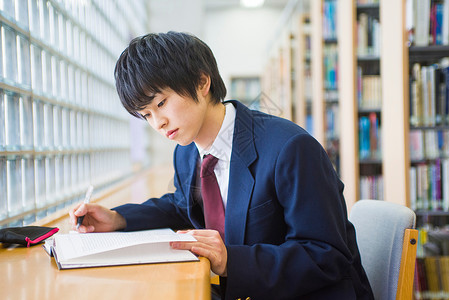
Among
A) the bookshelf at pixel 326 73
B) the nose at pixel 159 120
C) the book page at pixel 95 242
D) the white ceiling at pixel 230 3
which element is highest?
the white ceiling at pixel 230 3

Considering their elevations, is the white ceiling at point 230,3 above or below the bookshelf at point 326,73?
above

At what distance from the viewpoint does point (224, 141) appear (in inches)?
45.0

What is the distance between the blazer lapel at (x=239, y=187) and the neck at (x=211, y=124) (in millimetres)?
103

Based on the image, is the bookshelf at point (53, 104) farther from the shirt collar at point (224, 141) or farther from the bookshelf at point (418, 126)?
the bookshelf at point (418, 126)

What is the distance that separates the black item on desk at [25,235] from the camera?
1.08 metres

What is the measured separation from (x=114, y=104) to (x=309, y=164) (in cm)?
252

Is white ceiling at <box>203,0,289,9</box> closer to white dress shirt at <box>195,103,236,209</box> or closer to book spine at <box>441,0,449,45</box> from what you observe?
book spine at <box>441,0,449,45</box>

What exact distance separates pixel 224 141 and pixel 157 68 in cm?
28

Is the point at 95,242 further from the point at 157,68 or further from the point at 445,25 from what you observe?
the point at 445,25

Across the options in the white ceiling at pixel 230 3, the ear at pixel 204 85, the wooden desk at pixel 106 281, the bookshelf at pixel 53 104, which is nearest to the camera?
the wooden desk at pixel 106 281

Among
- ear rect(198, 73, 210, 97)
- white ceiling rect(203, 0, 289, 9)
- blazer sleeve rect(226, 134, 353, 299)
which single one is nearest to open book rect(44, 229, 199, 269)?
blazer sleeve rect(226, 134, 353, 299)

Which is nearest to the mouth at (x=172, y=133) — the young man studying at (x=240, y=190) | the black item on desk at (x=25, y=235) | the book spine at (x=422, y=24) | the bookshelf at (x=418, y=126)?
the young man studying at (x=240, y=190)

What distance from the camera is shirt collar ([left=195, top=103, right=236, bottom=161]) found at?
1.13m

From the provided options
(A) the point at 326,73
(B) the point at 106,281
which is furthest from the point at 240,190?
(A) the point at 326,73
